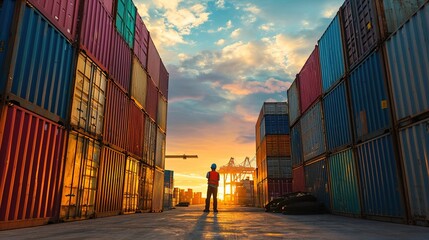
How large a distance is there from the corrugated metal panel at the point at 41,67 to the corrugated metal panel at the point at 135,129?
16.9ft

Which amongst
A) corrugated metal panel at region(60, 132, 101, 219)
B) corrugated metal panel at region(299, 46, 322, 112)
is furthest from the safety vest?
corrugated metal panel at region(299, 46, 322, 112)

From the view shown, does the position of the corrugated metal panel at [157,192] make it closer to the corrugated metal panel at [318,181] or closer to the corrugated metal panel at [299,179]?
the corrugated metal panel at [299,179]

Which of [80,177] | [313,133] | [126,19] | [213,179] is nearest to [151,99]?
[126,19]

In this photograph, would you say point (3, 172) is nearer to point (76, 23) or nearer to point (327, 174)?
point (76, 23)

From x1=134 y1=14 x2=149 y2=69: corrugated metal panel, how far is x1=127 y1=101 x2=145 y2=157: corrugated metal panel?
2.86 metres

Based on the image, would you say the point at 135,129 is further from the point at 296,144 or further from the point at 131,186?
the point at 296,144

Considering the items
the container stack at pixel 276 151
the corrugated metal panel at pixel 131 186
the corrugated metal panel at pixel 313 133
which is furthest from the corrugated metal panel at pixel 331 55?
the container stack at pixel 276 151

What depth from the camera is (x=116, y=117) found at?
477 inches

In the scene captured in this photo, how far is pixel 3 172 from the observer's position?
19.6ft

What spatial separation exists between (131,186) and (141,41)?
24.9 ft

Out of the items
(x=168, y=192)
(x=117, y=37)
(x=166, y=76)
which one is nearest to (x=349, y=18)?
(x=117, y=37)

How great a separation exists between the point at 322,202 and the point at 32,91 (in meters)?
11.7

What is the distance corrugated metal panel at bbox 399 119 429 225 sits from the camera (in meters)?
6.63

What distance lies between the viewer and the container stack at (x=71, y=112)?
6316 mm
